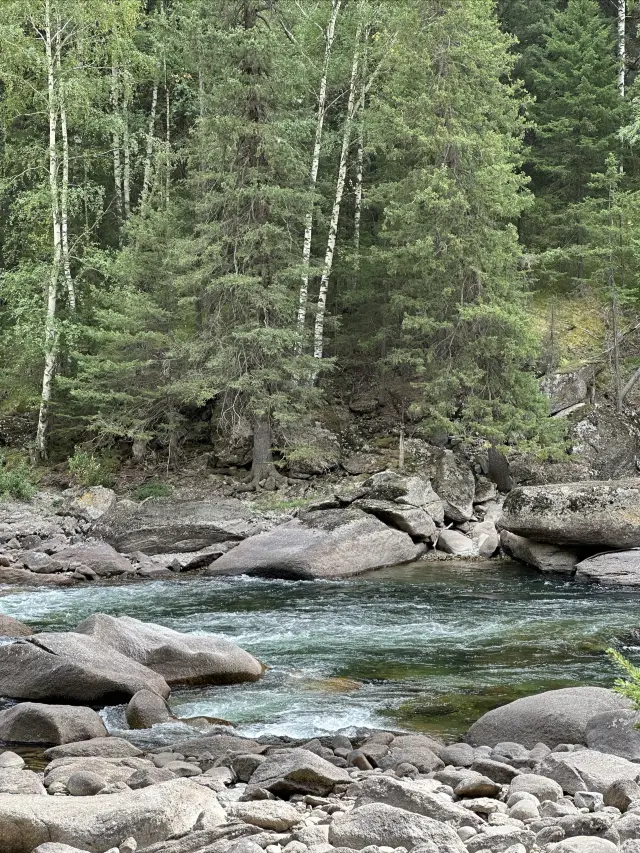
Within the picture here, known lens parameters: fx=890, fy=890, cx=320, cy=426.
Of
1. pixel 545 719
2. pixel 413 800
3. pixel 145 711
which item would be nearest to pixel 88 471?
pixel 145 711

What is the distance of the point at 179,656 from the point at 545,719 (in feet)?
12.7

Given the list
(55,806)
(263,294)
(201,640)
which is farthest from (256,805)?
(263,294)

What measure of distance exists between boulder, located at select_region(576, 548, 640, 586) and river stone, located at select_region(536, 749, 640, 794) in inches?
361

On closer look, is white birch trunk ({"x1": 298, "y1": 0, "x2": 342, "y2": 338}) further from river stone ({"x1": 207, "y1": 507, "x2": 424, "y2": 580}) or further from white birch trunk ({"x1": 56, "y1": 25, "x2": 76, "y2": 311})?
white birch trunk ({"x1": 56, "y1": 25, "x2": 76, "y2": 311})

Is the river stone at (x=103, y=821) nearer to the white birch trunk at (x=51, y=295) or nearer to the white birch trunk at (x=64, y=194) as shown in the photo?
the white birch trunk at (x=51, y=295)

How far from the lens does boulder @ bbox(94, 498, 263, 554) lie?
17.5m

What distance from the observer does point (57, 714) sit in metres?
7.34

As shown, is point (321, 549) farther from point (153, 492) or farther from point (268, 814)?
point (268, 814)

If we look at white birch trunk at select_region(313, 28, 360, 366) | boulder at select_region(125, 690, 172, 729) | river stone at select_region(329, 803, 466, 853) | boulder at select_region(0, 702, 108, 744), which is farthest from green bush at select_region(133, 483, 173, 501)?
river stone at select_region(329, 803, 466, 853)

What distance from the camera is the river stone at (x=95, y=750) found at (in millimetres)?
6656

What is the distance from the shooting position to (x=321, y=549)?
52.2 ft

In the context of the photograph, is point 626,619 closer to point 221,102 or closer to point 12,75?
point 221,102

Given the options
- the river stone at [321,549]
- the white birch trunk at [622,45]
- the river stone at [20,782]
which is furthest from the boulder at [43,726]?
the white birch trunk at [622,45]

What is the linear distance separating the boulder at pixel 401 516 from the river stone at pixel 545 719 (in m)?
9.95
